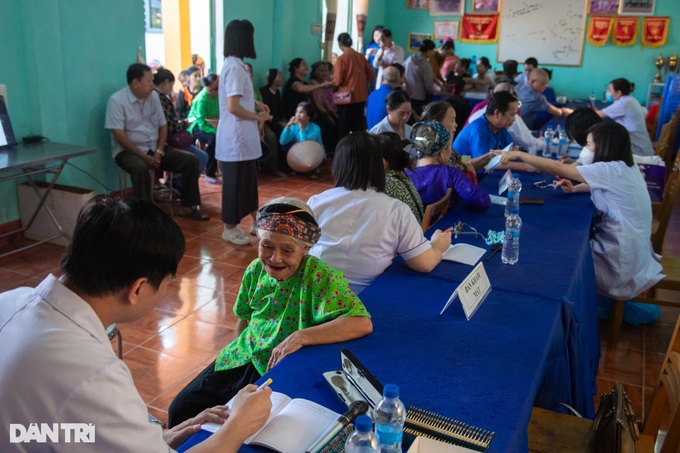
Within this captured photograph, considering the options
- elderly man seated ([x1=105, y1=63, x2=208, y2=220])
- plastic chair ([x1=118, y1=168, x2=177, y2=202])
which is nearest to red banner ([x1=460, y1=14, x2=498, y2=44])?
plastic chair ([x1=118, y1=168, x2=177, y2=202])

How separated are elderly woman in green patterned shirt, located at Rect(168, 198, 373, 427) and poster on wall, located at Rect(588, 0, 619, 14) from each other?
33.7ft

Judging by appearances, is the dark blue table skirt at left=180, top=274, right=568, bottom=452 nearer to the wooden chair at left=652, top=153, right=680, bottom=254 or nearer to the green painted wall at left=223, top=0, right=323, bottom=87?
the wooden chair at left=652, top=153, right=680, bottom=254

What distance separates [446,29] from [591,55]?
2560mm

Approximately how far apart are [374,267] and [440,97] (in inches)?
236

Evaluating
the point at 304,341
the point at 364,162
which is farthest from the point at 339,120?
the point at 304,341

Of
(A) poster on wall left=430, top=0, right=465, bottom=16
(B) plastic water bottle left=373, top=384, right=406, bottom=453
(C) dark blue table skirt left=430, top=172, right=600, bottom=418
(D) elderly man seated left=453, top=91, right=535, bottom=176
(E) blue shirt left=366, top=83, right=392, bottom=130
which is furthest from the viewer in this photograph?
(A) poster on wall left=430, top=0, right=465, bottom=16

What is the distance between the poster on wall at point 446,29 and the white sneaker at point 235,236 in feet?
26.8

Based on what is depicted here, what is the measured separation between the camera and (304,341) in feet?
5.84

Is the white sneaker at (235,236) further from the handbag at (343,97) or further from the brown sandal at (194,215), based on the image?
the handbag at (343,97)

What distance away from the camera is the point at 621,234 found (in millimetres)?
3318

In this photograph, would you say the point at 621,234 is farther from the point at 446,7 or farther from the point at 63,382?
the point at 446,7

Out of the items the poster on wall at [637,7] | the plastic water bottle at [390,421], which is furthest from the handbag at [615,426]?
the poster on wall at [637,7]

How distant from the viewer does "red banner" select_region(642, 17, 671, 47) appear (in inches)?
400

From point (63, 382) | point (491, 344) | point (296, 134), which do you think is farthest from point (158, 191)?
point (63, 382)
